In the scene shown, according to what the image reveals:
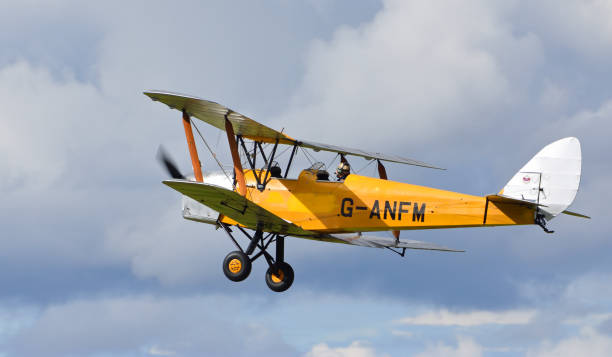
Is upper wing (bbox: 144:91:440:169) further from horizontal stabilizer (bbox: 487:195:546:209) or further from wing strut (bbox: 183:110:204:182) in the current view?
horizontal stabilizer (bbox: 487:195:546:209)

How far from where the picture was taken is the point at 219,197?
63.8 feet

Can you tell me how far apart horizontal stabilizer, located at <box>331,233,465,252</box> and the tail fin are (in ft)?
12.0

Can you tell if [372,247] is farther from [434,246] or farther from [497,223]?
[497,223]

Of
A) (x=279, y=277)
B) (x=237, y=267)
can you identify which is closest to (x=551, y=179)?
(x=279, y=277)

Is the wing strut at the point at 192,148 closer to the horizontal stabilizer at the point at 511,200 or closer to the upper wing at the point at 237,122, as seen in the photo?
the upper wing at the point at 237,122

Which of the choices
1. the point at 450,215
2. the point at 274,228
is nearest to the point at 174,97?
the point at 274,228

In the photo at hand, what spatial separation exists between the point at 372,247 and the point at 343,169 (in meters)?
2.45

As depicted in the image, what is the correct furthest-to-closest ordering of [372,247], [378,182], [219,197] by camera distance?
1. [372,247]
2. [378,182]
3. [219,197]

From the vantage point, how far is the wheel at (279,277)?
2169cm

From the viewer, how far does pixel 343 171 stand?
68.8ft

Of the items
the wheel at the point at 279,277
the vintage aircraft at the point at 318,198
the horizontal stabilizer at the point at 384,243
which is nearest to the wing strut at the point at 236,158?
the vintage aircraft at the point at 318,198

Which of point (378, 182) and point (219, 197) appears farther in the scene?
point (378, 182)

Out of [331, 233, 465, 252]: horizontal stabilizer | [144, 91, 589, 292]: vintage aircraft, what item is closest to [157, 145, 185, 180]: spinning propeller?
[144, 91, 589, 292]: vintage aircraft

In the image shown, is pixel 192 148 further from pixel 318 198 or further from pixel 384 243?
pixel 384 243
